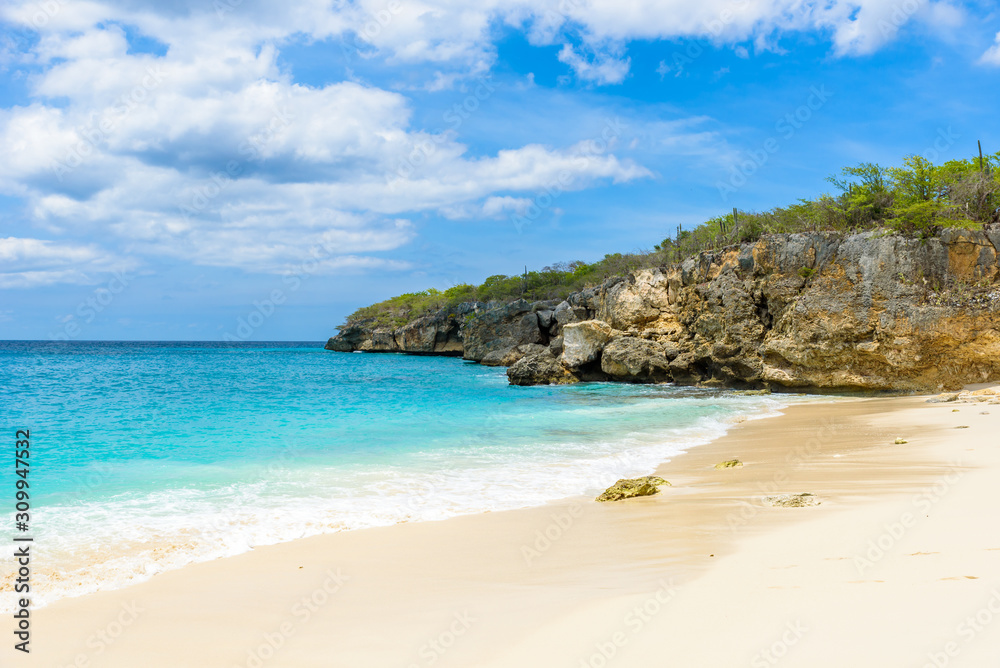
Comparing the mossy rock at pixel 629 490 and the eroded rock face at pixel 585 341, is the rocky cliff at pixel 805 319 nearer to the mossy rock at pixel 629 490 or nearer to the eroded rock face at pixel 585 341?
the eroded rock face at pixel 585 341

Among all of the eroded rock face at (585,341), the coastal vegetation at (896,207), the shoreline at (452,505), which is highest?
the coastal vegetation at (896,207)

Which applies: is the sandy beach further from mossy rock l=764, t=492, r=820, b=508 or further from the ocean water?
the ocean water

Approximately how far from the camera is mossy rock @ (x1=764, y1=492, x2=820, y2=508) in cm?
648

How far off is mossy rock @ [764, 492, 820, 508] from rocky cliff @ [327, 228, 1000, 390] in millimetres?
17391

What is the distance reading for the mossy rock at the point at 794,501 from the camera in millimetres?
6481

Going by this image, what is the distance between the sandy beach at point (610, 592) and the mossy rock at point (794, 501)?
0.43 ft

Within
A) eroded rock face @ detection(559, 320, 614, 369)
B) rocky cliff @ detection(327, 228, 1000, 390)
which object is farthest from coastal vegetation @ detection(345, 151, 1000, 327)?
eroded rock face @ detection(559, 320, 614, 369)

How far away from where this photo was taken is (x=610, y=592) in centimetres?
438

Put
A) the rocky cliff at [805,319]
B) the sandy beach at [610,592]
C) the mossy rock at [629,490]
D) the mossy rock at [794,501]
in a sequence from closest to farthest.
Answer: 1. the sandy beach at [610,592]
2. the mossy rock at [794,501]
3. the mossy rock at [629,490]
4. the rocky cliff at [805,319]

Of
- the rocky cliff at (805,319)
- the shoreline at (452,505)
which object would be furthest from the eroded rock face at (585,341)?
the shoreline at (452,505)

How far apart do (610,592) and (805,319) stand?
21.7 m

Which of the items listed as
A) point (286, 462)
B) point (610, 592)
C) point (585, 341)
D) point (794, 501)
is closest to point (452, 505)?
point (610, 592)

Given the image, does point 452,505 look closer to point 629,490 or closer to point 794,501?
point 629,490

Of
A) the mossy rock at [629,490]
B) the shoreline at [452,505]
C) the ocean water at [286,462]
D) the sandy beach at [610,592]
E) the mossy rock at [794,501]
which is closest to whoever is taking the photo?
the sandy beach at [610,592]
